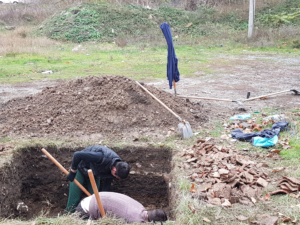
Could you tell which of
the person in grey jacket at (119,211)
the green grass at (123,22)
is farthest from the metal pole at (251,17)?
the person in grey jacket at (119,211)

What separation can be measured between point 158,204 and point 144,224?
7.86ft

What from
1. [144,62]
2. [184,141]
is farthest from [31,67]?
[184,141]

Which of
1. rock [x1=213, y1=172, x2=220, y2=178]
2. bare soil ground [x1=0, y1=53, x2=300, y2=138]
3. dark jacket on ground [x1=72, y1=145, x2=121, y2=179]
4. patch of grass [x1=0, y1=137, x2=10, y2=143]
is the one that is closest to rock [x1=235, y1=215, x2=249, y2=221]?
rock [x1=213, y1=172, x2=220, y2=178]

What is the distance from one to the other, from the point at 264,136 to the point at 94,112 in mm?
3678

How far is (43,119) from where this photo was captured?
6.60 meters

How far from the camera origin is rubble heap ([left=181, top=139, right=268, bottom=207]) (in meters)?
3.84

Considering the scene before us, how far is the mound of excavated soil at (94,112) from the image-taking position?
251 inches

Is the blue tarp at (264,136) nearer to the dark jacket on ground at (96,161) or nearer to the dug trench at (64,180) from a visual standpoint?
the dug trench at (64,180)

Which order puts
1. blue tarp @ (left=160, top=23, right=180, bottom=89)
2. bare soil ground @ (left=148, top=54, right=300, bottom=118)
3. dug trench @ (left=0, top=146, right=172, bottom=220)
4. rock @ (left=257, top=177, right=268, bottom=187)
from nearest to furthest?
1. rock @ (left=257, top=177, right=268, bottom=187)
2. dug trench @ (left=0, top=146, right=172, bottom=220)
3. blue tarp @ (left=160, top=23, right=180, bottom=89)
4. bare soil ground @ (left=148, top=54, right=300, bottom=118)

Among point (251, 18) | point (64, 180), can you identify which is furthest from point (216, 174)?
point (251, 18)

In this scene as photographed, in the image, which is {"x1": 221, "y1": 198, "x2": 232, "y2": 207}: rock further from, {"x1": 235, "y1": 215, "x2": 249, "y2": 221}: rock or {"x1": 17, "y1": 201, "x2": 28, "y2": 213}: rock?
{"x1": 17, "y1": 201, "x2": 28, "y2": 213}: rock

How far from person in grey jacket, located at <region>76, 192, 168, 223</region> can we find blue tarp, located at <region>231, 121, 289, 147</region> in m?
2.54

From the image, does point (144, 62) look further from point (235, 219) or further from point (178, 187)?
point (235, 219)

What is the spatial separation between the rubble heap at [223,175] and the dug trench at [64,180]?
2.53 feet
